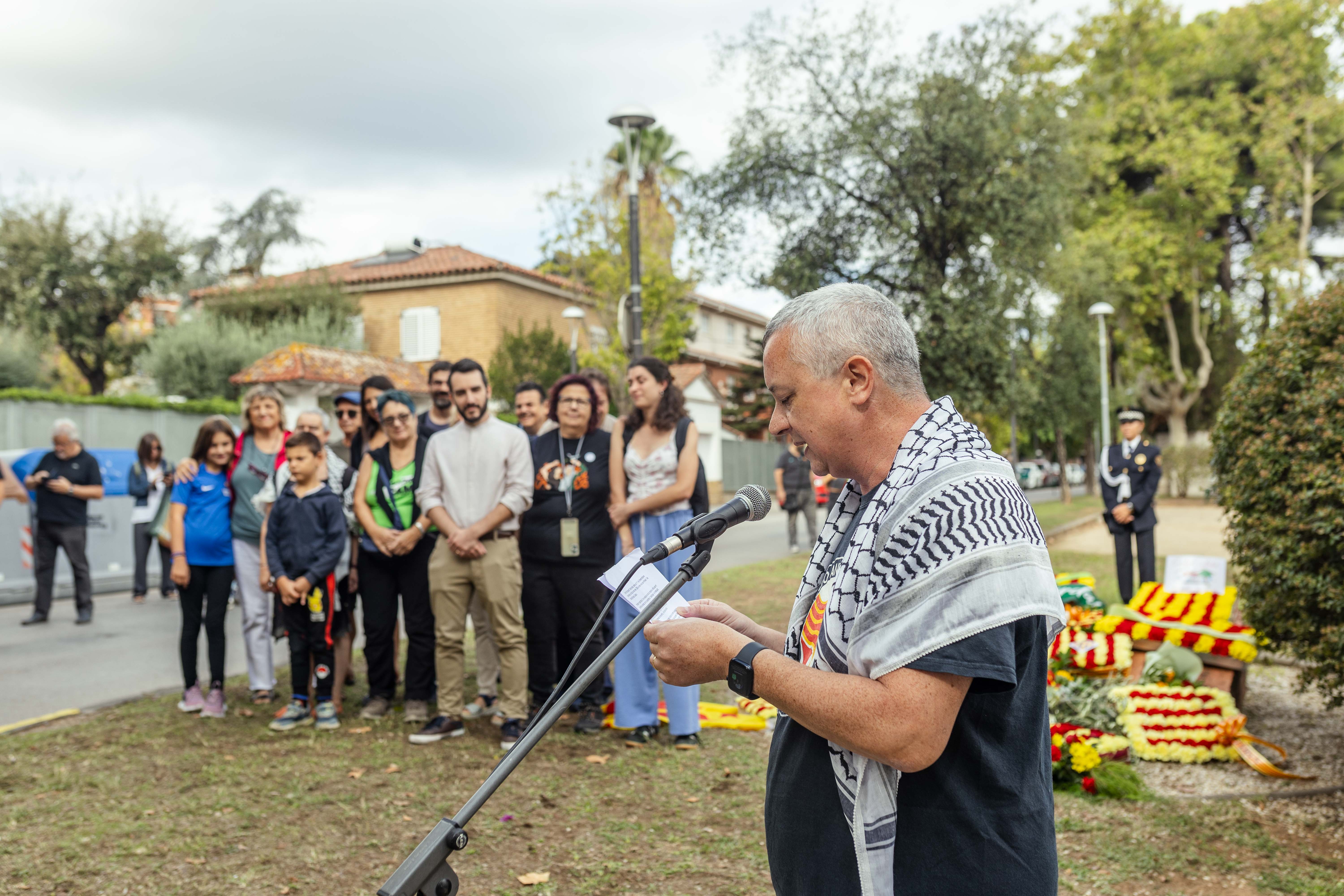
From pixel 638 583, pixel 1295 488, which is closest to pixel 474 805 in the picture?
pixel 638 583

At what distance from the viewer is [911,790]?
1.67 metres

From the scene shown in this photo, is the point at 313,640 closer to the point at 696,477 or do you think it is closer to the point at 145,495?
the point at 696,477

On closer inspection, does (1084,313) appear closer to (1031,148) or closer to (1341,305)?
(1031,148)

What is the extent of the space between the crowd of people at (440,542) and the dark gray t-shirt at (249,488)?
1 cm

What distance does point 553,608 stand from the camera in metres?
5.97

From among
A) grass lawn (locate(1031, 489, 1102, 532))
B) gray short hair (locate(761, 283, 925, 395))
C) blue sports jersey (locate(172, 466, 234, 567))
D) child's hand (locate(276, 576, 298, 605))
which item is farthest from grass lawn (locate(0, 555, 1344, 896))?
grass lawn (locate(1031, 489, 1102, 532))

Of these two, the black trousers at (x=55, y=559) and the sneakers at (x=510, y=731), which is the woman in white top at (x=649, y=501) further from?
the black trousers at (x=55, y=559)

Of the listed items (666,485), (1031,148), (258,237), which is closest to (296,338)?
(258,237)

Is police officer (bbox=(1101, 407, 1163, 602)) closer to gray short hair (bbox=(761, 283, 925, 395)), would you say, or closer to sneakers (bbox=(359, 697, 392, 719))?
sneakers (bbox=(359, 697, 392, 719))

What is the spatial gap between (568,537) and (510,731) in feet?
3.90

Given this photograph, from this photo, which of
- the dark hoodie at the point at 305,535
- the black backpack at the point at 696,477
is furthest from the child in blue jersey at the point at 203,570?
the black backpack at the point at 696,477

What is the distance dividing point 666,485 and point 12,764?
13.0ft

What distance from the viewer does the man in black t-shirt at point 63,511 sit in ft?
33.8

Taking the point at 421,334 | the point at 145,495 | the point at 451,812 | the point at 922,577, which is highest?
the point at 421,334
